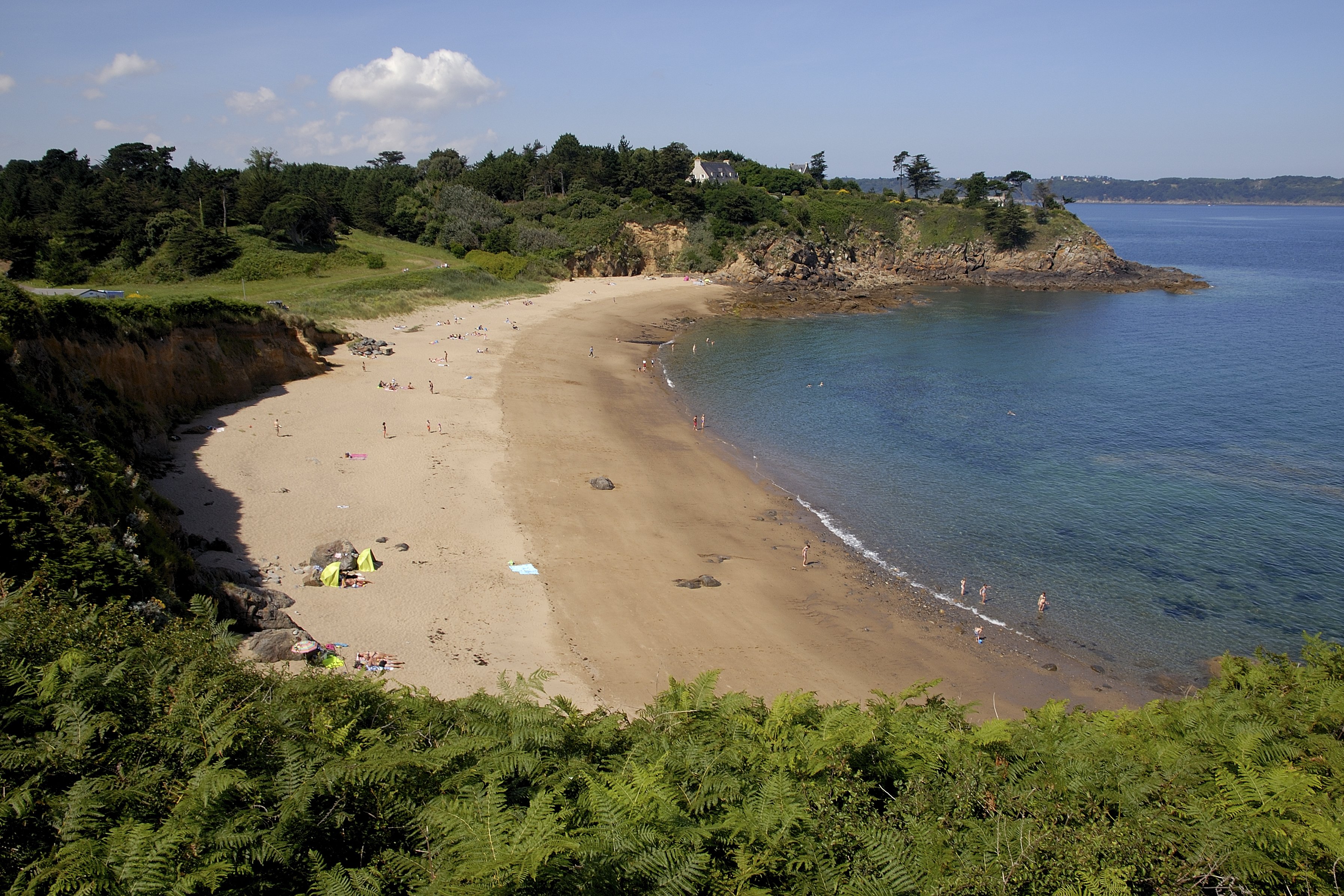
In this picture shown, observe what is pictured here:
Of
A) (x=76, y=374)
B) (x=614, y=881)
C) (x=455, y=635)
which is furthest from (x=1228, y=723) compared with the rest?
(x=76, y=374)

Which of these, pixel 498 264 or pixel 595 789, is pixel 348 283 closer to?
pixel 498 264

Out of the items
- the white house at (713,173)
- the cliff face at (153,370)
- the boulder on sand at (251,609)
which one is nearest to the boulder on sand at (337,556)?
the boulder on sand at (251,609)

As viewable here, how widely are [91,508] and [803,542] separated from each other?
58.4 feet

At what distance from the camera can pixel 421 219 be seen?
73.6 m

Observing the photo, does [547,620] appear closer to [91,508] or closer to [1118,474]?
[91,508]

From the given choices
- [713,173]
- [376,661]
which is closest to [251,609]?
[376,661]

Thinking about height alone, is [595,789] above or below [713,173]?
below

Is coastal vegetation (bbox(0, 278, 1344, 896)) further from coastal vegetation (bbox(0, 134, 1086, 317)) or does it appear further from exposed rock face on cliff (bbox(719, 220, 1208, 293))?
exposed rock face on cliff (bbox(719, 220, 1208, 293))

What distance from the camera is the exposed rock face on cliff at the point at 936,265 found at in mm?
74875

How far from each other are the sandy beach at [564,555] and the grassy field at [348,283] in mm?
14938

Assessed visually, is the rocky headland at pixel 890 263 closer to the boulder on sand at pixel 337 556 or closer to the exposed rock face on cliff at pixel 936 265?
the exposed rock face on cliff at pixel 936 265

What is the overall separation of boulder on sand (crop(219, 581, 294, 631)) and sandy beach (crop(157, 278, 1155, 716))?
506 mm

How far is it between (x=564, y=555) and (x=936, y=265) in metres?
74.0

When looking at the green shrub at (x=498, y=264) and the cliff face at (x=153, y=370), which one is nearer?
the cliff face at (x=153, y=370)
